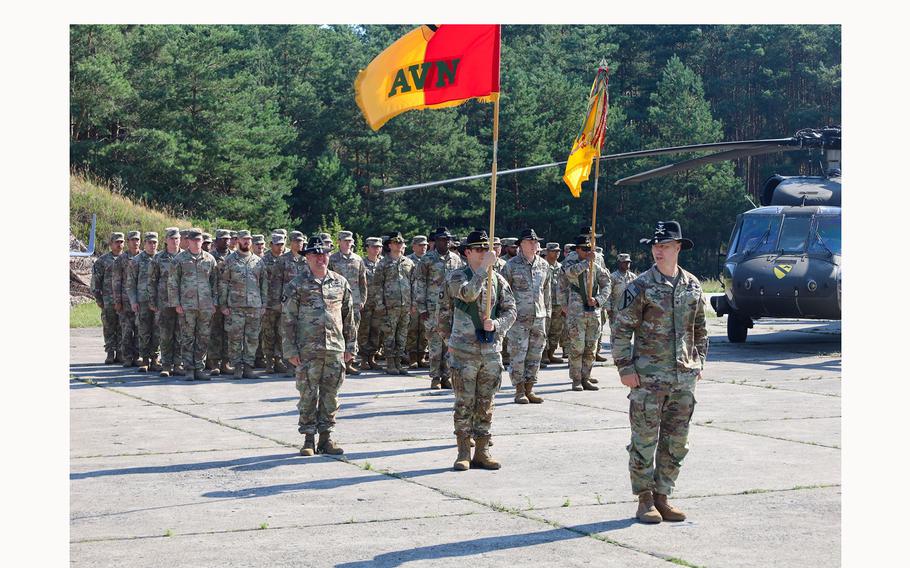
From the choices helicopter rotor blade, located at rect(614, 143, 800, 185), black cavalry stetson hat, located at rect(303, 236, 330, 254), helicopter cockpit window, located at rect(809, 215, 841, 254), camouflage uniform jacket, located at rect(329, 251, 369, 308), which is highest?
helicopter rotor blade, located at rect(614, 143, 800, 185)

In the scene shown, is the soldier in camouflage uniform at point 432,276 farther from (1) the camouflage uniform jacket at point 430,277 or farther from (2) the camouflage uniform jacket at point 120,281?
(2) the camouflage uniform jacket at point 120,281

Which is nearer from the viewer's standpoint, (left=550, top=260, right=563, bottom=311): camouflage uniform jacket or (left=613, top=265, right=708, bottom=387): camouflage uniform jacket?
(left=613, top=265, right=708, bottom=387): camouflage uniform jacket

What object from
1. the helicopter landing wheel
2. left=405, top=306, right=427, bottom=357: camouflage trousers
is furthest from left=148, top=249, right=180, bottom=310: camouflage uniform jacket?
the helicopter landing wheel

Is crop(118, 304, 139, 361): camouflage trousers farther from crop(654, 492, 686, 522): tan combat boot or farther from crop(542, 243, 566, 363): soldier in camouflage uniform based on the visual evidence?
crop(654, 492, 686, 522): tan combat boot

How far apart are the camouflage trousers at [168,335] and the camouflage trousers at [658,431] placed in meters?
9.75

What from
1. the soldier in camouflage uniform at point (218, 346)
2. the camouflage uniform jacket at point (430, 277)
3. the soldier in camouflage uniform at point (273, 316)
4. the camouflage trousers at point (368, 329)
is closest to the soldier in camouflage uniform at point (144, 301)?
the soldier in camouflage uniform at point (218, 346)

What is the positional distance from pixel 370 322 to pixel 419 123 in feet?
134

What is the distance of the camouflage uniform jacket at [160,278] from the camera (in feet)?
52.1

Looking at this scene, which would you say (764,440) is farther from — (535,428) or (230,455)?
(230,455)

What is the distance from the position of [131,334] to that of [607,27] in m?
56.9

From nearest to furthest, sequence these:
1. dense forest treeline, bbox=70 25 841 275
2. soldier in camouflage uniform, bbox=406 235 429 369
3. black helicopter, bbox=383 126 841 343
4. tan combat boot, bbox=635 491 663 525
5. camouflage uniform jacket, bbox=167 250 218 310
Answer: tan combat boot, bbox=635 491 663 525, camouflage uniform jacket, bbox=167 250 218 310, soldier in camouflage uniform, bbox=406 235 429 369, black helicopter, bbox=383 126 841 343, dense forest treeline, bbox=70 25 841 275

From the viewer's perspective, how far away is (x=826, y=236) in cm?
1930

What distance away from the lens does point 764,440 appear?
10.9 meters

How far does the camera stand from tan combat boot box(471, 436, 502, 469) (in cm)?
949
